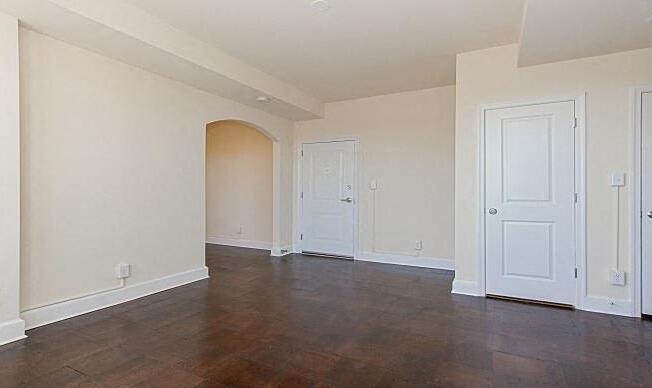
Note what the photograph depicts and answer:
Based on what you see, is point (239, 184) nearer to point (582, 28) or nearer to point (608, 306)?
point (582, 28)

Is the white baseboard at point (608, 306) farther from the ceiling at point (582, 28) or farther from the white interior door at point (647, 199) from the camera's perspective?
the ceiling at point (582, 28)

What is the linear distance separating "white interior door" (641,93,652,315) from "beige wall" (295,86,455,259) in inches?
83.9

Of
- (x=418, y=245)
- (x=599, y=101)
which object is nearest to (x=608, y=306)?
(x=599, y=101)

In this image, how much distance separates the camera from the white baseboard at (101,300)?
2900 mm

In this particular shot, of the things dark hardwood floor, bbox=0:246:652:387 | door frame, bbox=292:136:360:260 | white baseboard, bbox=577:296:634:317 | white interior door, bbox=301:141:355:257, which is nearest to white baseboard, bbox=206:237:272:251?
door frame, bbox=292:136:360:260

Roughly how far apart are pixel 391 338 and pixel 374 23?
265cm

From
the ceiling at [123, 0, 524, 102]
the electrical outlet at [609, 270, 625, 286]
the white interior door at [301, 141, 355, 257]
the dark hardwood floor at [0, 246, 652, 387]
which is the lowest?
the dark hardwood floor at [0, 246, 652, 387]

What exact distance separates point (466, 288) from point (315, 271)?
6.52 feet

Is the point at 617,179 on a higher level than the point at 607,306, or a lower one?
higher

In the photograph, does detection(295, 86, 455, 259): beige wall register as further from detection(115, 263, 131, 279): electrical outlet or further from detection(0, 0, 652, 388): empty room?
detection(115, 263, 131, 279): electrical outlet

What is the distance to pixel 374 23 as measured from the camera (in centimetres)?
319

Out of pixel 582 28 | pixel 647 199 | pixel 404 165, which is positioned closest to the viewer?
pixel 582 28

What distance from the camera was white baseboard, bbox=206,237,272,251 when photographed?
672 centimetres

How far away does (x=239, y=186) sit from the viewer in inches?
276
